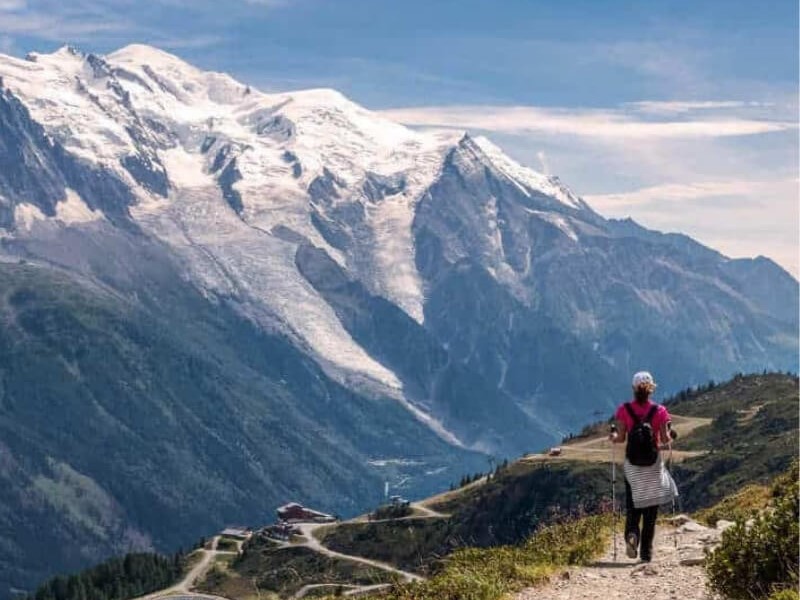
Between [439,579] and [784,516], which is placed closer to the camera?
[784,516]

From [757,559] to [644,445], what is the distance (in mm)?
5379

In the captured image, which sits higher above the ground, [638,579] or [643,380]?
[643,380]

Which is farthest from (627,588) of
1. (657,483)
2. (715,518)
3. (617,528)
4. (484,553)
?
Answer: (715,518)

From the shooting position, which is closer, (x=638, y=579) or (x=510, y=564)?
(x=638, y=579)

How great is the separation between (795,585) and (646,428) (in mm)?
6974

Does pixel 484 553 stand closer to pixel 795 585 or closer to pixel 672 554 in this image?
pixel 672 554

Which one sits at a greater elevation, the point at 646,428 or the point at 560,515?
the point at 646,428

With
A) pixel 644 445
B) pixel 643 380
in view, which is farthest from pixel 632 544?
pixel 643 380

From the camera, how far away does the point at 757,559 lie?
2823cm

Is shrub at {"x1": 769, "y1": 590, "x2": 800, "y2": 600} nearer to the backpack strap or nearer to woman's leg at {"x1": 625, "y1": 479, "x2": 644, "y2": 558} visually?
the backpack strap

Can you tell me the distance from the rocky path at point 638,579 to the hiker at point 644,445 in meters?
1.68

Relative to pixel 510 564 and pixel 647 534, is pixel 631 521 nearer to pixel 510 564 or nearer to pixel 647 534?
pixel 647 534

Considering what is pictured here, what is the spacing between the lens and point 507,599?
3123cm

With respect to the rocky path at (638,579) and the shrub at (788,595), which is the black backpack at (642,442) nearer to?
the rocky path at (638,579)
